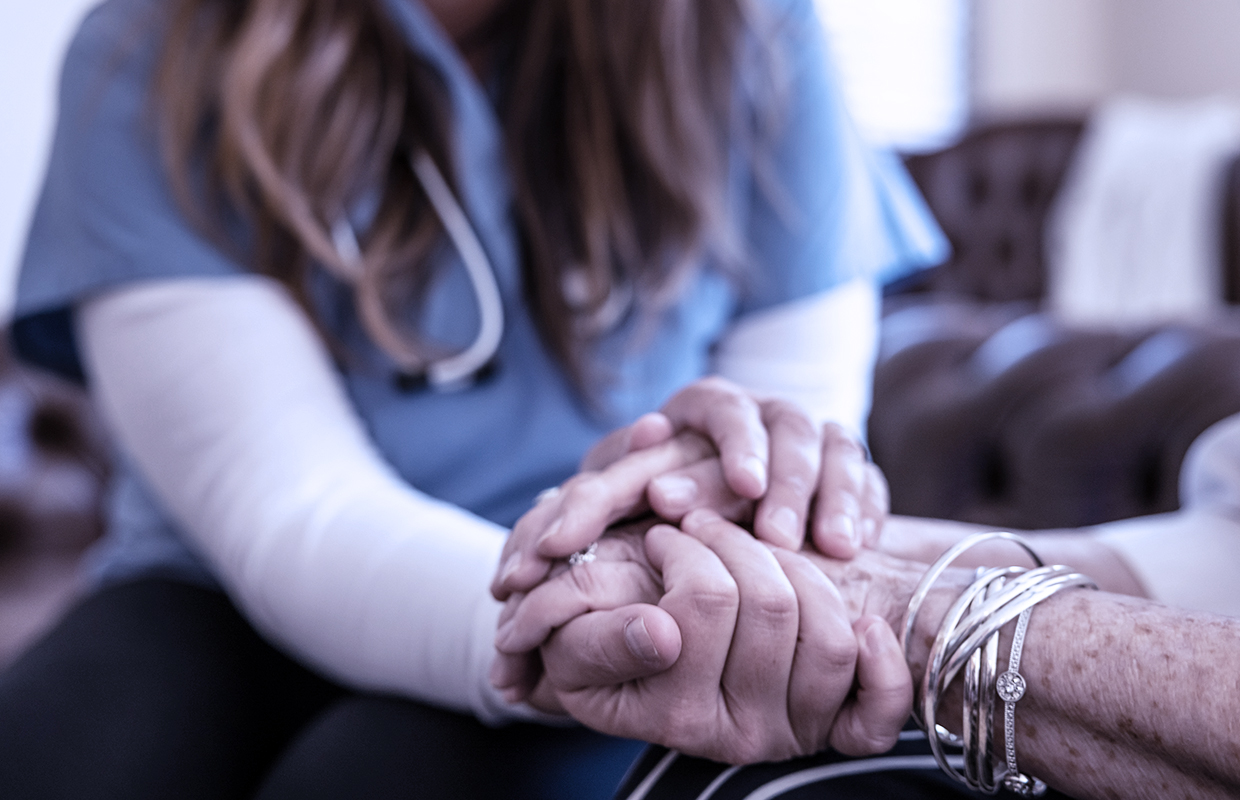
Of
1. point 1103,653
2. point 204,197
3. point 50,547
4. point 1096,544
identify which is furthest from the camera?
point 50,547

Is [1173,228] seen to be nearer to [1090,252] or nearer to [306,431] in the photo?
[1090,252]

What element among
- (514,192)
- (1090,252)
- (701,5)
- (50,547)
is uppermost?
(701,5)

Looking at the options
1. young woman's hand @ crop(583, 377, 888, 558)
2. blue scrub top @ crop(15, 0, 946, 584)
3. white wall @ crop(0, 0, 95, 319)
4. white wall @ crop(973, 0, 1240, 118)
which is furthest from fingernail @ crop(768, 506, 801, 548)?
white wall @ crop(973, 0, 1240, 118)

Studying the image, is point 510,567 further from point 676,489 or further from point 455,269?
point 455,269

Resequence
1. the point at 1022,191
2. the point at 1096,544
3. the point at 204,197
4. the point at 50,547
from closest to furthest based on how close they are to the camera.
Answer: the point at 1096,544 → the point at 204,197 → the point at 50,547 → the point at 1022,191

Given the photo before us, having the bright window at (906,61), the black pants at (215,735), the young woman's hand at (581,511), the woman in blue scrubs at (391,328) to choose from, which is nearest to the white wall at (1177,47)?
the bright window at (906,61)

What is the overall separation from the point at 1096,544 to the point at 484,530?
0.36 meters

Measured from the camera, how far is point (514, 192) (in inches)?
29.3

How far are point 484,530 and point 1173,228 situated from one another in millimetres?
1907

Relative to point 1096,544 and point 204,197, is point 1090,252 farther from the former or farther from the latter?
point 204,197

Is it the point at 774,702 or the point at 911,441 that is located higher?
the point at 774,702

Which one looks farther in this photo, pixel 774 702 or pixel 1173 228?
pixel 1173 228

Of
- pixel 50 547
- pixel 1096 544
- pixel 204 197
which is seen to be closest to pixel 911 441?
pixel 1096 544

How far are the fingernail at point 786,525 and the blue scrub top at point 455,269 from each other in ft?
0.89
